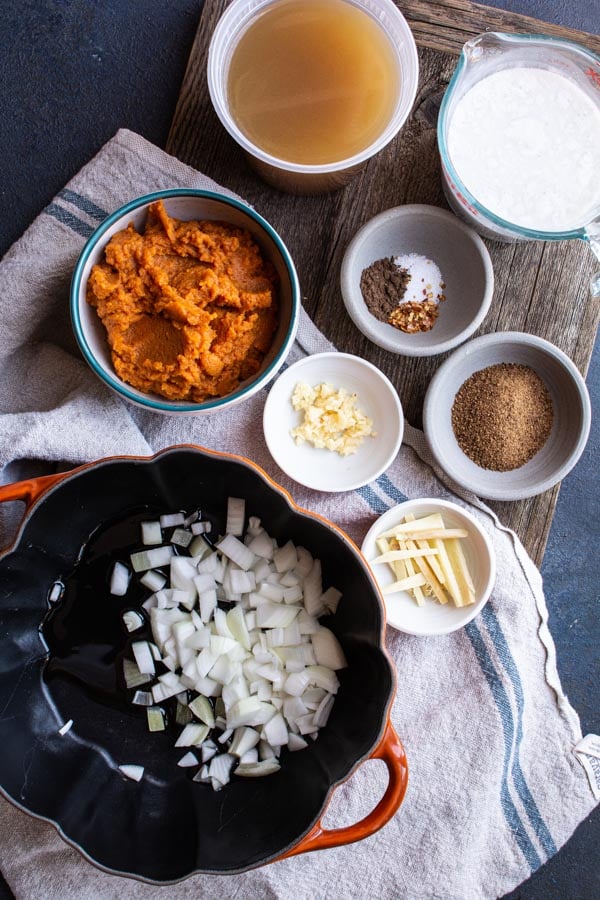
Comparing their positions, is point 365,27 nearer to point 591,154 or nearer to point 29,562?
point 591,154

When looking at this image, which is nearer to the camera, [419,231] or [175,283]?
[175,283]

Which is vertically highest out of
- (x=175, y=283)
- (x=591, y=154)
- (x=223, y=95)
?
(x=591, y=154)

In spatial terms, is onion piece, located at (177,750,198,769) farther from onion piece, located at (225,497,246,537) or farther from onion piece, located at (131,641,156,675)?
onion piece, located at (225,497,246,537)

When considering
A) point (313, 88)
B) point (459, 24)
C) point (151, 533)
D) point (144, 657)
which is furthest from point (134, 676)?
point (459, 24)

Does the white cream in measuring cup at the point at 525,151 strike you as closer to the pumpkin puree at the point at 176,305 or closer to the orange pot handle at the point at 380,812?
the pumpkin puree at the point at 176,305

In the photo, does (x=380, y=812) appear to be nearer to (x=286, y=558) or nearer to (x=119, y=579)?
(x=286, y=558)

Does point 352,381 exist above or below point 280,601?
above

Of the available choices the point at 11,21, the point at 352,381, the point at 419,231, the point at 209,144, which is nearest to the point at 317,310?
the point at 352,381
